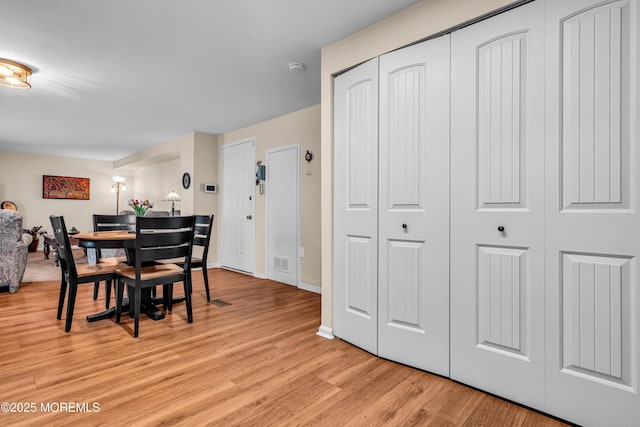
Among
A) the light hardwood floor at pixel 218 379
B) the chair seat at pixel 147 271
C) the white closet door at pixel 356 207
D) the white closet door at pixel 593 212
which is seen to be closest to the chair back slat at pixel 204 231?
the chair seat at pixel 147 271

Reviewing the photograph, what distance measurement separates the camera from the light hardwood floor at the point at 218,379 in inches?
60.6

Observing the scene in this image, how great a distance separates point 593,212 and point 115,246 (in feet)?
10.5

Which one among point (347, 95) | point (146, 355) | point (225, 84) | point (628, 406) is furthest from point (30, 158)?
point (628, 406)

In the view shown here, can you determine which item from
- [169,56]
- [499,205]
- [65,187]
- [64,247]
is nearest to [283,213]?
[169,56]

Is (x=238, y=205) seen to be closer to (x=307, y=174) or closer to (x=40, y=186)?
(x=307, y=174)

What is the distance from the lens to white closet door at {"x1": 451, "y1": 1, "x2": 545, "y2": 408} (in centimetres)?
161

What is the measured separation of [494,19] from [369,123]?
2.97 ft

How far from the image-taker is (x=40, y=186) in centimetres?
786

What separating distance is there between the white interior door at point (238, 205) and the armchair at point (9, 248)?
2642 mm

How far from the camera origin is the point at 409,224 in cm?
207

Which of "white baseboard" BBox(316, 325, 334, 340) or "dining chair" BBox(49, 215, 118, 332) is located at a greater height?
"dining chair" BBox(49, 215, 118, 332)

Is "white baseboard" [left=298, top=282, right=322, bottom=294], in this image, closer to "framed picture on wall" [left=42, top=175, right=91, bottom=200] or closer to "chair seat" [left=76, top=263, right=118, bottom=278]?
"chair seat" [left=76, top=263, right=118, bottom=278]

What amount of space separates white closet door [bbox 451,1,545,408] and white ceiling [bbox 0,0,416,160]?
753 millimetres

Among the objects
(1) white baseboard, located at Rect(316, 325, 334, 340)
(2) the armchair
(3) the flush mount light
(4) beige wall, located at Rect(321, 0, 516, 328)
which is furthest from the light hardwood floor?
(3) the flush mount light
